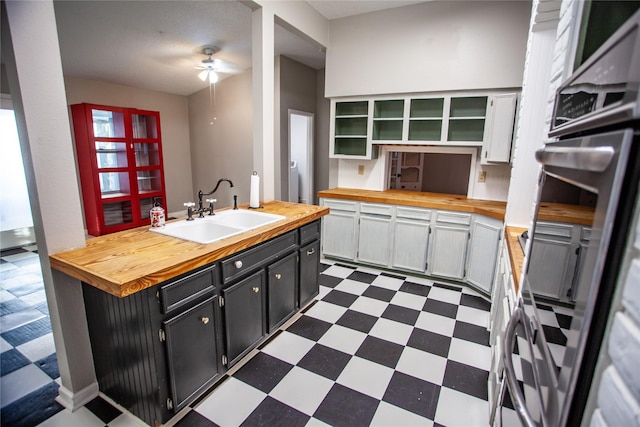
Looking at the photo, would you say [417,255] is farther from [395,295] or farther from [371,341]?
[371,341]

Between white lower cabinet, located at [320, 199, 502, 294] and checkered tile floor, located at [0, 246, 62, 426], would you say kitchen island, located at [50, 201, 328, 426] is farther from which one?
white lower cabinet, located at [320, 199, 502, 294]

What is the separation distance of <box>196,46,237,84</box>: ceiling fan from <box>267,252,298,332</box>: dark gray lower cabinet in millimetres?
3210

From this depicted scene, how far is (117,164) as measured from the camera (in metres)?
4.77

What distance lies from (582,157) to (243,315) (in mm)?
1876

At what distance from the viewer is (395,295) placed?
120 inches

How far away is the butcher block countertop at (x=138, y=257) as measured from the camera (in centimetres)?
131

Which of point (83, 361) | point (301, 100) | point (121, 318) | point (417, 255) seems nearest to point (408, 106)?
point (417, 255)

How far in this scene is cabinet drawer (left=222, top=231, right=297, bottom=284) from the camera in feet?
5.94

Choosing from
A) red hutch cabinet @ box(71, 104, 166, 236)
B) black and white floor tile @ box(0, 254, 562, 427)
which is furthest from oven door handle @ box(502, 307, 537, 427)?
red hutch cabinet @ box(71, 104, 166, 236)

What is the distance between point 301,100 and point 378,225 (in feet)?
9.49

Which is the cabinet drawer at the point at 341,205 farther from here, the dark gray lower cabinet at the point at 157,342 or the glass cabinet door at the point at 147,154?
the glass cabinet door at the point at 147,154

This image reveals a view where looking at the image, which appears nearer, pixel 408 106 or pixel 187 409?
pixel 187 409

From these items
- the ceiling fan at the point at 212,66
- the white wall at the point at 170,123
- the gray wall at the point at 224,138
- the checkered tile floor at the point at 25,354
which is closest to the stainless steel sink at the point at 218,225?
the checkered tile floor at the point at 25,354

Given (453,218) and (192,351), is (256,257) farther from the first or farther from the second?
(453,218)
